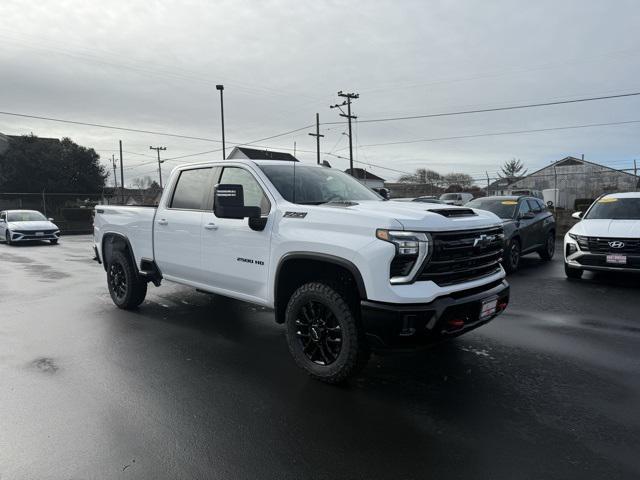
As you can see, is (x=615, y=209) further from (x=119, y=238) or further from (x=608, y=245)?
(x=119, y=238)

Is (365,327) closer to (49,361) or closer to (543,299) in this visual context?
(49,361)

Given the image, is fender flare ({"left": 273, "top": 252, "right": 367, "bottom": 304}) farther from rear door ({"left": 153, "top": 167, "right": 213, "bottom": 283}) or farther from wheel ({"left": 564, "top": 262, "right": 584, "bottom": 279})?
wheel ({"left": 564, "top": 262, "right": 584, "bottom": 279})

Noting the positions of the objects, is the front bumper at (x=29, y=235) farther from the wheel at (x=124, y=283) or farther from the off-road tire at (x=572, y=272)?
the off-road tire at (x=572, y=272)

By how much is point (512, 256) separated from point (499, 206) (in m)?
1.32

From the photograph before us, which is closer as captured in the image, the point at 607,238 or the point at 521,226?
the point at 607,238

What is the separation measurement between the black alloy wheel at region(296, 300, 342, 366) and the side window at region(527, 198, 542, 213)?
851 centimetres

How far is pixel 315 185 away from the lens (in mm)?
4812

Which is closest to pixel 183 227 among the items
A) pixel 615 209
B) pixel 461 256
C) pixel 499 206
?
pixel 461 256

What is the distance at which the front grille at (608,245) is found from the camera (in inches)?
293

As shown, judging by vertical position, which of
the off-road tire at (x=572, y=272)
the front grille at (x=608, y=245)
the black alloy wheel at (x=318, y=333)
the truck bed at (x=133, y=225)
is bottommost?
the off-road tire at (x=572, y=272)

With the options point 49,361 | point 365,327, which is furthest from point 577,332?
point 49,361

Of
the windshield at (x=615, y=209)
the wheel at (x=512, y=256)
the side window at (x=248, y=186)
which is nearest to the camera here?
the side window at (x=248, y=186)

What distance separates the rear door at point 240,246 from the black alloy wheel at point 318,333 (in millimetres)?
534

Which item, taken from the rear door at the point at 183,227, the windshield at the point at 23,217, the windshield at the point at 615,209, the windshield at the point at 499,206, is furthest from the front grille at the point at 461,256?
the windshield at the point at 23,217
